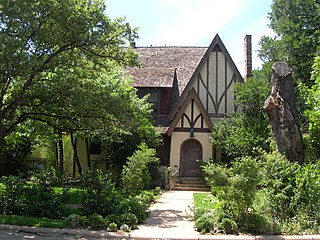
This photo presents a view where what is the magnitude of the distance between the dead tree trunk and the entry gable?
1030 centimetres

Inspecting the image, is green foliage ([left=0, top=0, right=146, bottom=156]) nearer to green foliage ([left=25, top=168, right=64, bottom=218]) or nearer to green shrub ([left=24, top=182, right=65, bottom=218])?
green foliage ([left=25, top=168, right=64, bottom=218])

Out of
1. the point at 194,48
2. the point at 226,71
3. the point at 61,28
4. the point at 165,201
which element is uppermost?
the point at 194,48

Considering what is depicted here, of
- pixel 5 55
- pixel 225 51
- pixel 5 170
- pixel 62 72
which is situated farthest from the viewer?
pixel 225 51

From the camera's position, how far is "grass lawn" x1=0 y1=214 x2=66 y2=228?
29.5ft

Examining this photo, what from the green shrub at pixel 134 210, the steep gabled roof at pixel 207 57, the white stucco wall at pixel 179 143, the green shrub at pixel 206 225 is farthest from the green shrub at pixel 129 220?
the steep gabled roof at pixel 207 57

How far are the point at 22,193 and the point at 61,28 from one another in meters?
5.20

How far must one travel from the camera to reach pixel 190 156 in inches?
868

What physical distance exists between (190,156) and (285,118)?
1153 cm

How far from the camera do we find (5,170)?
887 inches

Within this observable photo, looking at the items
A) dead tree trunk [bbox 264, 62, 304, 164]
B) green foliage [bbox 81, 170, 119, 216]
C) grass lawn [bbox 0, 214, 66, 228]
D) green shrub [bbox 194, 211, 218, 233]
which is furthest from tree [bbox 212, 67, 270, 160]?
grass lawn [bbox 0, 214, 66, 228]

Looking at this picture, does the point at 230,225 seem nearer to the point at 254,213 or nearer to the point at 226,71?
the point at 254,213

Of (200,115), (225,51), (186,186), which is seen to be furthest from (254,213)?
(225,51)

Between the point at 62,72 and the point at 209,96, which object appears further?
the point at 209,96

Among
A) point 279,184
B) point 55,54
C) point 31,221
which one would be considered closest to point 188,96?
point 55,54
